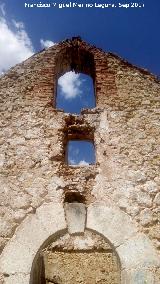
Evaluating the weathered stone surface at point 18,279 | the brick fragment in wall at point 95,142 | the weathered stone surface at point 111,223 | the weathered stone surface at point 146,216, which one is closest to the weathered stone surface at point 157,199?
the brick fragment in wall at point 95,142

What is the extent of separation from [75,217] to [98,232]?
0.33 m

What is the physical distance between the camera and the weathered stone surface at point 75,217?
398 cm

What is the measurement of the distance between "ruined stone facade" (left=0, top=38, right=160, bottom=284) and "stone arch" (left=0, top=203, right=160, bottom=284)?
11 millimetres

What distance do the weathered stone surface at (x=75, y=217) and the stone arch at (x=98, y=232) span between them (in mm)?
50

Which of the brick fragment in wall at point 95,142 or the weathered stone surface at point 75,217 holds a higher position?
the brick fragment in wall at point 95,142

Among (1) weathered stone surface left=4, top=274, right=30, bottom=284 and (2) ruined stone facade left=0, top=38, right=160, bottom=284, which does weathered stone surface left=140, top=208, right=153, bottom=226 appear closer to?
(2) ruined stone facade left=0, top=38, right=160, bottom=284

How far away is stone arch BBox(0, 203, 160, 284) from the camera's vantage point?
12.0 ft

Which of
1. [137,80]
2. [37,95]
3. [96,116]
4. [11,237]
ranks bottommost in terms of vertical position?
[11,237]

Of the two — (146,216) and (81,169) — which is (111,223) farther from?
(81,169)

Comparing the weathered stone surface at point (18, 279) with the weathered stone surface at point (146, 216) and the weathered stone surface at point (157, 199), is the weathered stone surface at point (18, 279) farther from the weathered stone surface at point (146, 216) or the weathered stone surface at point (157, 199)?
the weathered stone surface at point (157, 199)

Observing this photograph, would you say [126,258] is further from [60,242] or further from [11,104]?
[60,242]

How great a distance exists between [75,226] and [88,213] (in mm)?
223

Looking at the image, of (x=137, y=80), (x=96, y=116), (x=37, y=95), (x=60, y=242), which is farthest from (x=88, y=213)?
(x=60, y=242)

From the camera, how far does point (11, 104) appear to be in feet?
16.3
